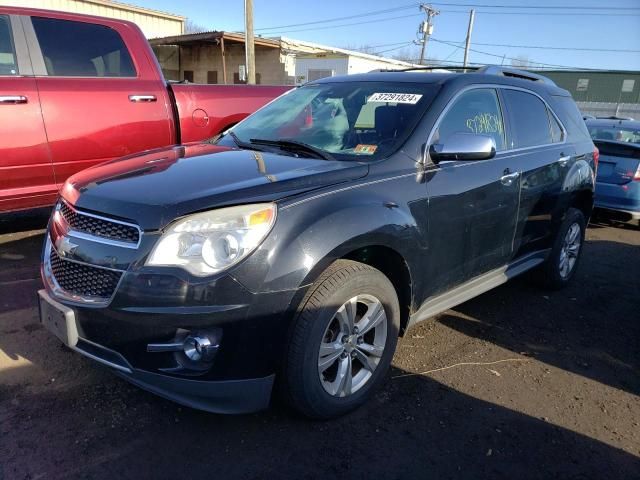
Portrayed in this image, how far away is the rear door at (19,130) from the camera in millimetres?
4328

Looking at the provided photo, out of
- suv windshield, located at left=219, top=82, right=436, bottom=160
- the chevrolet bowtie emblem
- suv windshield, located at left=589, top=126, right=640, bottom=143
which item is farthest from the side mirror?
suv windshield, located at left=589, top=126, right=640, bottom=143

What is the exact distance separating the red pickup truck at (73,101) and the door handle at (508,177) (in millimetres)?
3252

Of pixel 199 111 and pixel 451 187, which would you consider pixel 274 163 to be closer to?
pixel 451 187

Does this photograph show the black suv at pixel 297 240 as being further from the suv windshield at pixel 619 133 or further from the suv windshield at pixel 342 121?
the suv windshield at pixel 619 133

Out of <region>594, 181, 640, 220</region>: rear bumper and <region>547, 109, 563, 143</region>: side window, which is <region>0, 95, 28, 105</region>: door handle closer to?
<region>547, 109, 563, 143</region>: side window

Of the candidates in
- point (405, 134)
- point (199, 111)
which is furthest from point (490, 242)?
point (199, 111)

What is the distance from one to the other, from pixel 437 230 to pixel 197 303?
1.54 metres

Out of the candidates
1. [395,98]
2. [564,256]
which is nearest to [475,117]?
[395,98]

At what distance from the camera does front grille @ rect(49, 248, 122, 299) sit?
230cm

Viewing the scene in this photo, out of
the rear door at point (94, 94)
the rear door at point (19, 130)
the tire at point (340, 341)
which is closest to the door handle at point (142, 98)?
the rear door at point (94, 94)

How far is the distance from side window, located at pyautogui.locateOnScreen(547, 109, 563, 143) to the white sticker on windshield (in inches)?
67.7

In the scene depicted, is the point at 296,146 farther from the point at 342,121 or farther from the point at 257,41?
the point at 257,41

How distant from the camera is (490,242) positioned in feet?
11.8

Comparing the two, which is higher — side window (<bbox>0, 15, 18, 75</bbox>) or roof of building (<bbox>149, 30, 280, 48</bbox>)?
roof of building (<bbox>149, 30, 280, 48</bbox>)
